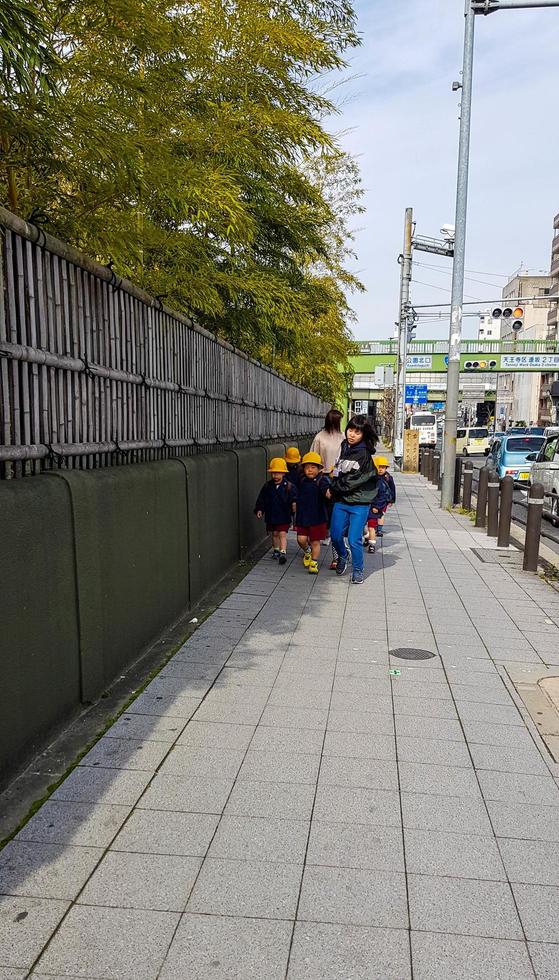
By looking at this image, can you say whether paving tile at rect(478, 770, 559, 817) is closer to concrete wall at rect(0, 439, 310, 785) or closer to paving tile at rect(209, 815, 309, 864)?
paving tile at rect(209, 815, 309, 864)

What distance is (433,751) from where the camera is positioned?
12.9 feet

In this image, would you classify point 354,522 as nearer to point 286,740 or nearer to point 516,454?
point 286,740

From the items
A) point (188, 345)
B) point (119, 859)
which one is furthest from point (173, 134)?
point (119, 859)

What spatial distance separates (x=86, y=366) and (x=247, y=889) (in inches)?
116

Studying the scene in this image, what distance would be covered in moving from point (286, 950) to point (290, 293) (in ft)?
24.1

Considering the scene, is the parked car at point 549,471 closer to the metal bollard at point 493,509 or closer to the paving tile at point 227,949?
the metal bollard at point 493,509

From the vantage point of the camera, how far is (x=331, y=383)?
78.6ft

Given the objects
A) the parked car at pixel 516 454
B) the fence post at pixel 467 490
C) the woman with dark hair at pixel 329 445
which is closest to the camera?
the woman with dark hair at pixel 329 445

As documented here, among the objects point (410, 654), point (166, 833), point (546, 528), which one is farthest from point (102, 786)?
point (546, 528)

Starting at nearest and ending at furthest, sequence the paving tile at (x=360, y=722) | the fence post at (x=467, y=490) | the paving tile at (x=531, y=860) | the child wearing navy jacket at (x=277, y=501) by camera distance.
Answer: the paving tile at (x=531, y=860) → the paving tile at (x=360, y=722) → the child wearing navy jacket at (x=277, y=501) → the fence post at (x=467, y=490)

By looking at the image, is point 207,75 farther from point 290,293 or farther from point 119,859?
point 119,859

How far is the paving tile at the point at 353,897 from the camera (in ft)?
8.43

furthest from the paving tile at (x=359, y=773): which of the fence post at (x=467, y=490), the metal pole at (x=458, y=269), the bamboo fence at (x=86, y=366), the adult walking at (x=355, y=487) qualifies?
the metal pole at (x=458, y=269)

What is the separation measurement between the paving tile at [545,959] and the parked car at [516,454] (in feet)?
61.9
